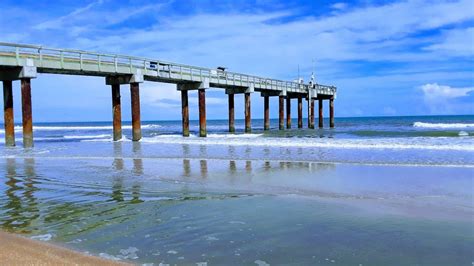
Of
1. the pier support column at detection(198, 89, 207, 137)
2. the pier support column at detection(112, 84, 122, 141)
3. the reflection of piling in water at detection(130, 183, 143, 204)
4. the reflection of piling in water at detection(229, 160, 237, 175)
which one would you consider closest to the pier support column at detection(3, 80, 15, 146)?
the pier support column at detection(112, 84, 122, 141)

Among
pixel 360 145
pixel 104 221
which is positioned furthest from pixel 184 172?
pixel 360 145

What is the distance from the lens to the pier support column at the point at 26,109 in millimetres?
18853

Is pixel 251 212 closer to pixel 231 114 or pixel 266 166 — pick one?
pixel 266 166

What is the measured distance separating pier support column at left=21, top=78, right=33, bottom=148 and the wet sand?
53.3ft

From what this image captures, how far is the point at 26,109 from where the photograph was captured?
19.1 meters

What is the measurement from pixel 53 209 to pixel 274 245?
350 cm

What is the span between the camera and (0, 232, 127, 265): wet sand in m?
3.73

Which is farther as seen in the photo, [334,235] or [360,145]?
[360,145]

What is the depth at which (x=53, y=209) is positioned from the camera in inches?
243

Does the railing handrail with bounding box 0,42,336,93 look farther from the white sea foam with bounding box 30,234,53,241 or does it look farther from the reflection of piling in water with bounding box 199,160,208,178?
the white sea foam with bounding box 30,234,53,241

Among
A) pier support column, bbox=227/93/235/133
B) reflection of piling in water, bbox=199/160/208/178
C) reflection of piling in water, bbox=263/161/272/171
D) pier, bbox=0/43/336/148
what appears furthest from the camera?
pier support column, bbox=227/93/235/133

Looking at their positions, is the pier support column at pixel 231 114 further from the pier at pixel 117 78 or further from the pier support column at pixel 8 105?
the pier support column at pixel 8 105

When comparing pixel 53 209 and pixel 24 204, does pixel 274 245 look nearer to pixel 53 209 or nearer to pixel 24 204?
pixel 53 209

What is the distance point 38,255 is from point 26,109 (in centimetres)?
1706
